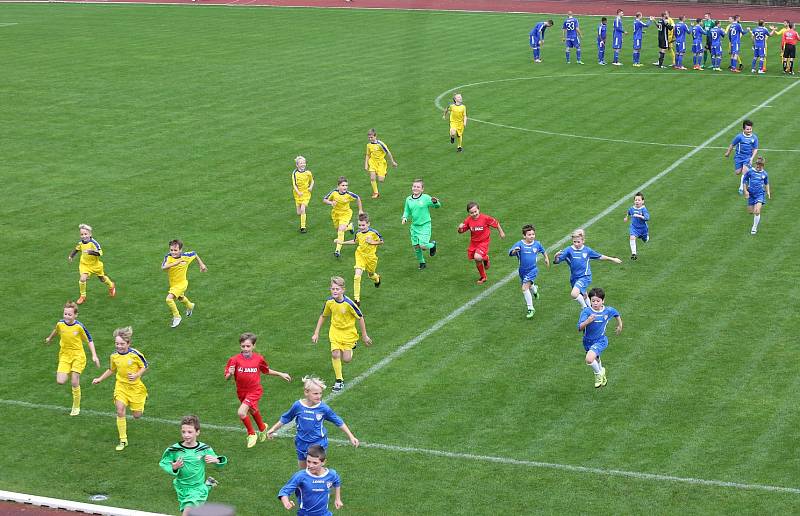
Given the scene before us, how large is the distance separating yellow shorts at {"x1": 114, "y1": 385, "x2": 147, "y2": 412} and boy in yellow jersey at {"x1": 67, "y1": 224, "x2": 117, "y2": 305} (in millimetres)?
6731

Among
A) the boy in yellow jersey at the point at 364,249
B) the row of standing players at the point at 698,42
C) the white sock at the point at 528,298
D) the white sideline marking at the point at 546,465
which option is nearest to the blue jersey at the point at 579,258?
the white sock at the point at 528,298

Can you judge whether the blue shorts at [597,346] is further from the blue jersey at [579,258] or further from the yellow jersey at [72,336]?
the yellow jersey at [72,336]

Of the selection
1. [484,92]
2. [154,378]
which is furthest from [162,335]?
[484,92]

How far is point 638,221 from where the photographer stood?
2783 centimetres

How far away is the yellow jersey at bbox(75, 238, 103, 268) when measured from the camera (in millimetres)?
25188

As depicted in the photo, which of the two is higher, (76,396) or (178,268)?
(178,268)

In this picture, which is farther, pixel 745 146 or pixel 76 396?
pixel 745 146

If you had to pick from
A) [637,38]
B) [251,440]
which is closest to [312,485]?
[251,440]

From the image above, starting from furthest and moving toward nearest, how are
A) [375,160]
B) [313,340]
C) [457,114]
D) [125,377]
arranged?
[457,114] → [375,160] → [313,340] → [125,377]

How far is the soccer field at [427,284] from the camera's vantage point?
1825 centimetres

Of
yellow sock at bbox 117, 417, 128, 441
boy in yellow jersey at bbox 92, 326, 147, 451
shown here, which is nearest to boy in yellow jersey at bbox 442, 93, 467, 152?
Answer: boy in yellow jersey at bbox 92, 326, 147, 451

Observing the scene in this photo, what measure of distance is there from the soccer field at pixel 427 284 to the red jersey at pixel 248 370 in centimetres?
114

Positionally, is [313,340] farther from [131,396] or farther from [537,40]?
[537,40]

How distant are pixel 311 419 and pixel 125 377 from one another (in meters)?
4.14
